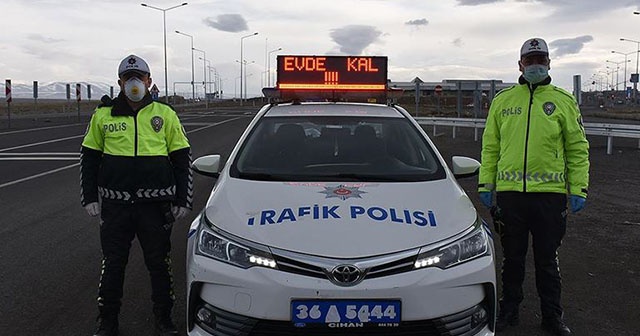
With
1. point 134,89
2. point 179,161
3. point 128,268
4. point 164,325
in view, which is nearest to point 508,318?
point 164,325

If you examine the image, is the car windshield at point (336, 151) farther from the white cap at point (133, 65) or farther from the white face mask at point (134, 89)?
the white cap at point (133, 65)

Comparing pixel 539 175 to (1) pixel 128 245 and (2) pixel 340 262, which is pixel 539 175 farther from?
(1) pixel 128 245

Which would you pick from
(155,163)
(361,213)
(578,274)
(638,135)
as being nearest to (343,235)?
(361,213)

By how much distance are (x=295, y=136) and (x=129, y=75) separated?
4.30ft

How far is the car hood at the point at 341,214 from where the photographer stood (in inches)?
123

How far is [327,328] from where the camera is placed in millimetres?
2988

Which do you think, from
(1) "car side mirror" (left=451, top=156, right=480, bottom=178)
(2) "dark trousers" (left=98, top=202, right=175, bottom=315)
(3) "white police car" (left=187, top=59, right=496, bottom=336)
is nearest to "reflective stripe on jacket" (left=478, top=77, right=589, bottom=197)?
(1) "car side mirror" (left=451, top=156, right=480, bottom=178)

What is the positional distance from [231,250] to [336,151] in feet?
5.21

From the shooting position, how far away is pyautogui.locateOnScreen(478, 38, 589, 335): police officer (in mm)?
4207

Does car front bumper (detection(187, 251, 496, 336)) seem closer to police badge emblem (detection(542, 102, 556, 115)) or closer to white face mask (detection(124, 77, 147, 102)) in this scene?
white face mask (detection(124, 77, 147, 102))

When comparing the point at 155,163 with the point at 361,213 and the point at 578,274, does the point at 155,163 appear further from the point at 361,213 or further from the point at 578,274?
the point at 578,274

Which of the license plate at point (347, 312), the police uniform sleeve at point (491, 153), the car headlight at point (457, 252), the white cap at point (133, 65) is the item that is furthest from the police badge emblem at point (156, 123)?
the police uniform sleeve at point (491, 153)

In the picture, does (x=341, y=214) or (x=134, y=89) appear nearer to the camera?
(x=341, y=214)

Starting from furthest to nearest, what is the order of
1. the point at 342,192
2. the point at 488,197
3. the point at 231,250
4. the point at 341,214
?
1. the point at 488,197
2. the point at 342,192
3. the point at 341,214
4. the point at 231,250
